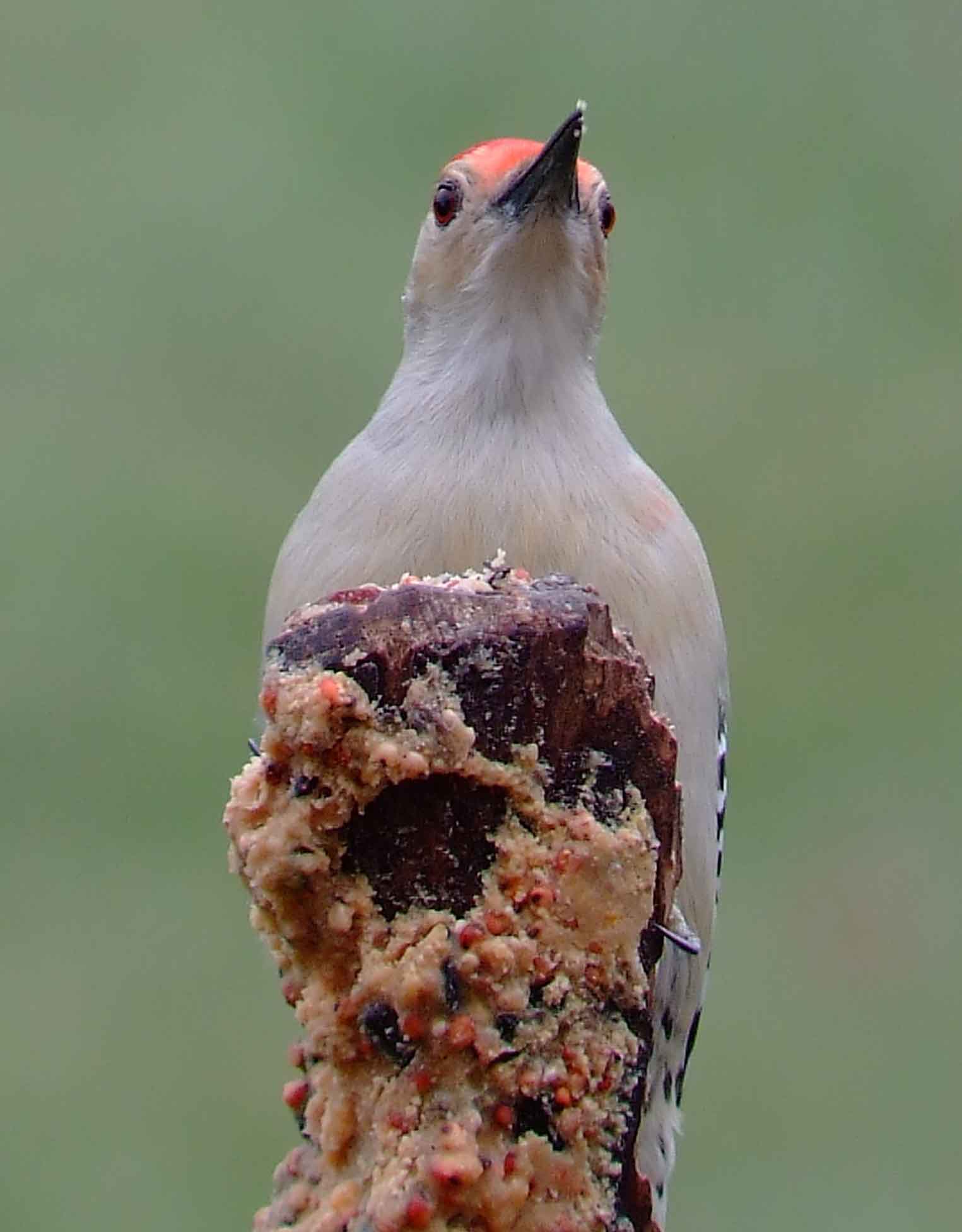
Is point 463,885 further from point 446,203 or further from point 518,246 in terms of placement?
point 446,203

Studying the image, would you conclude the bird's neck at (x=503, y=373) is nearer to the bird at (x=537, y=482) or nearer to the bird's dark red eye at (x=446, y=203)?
the bird at (x=537, y=482)

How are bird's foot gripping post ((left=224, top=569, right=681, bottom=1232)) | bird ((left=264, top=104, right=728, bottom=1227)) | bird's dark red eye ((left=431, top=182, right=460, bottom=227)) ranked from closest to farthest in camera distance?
bird's foot gripping post ((left=224, top=569, right=681, bottom=1232)) → bird ((left=264, top=104, right=728, bottom=1227)) → bird's dark red eye ((left=431, top=182, right=460, bottom=227))

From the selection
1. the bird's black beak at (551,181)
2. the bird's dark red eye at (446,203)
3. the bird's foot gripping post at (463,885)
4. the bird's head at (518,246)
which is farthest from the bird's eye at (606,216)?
the bird's foot gripping post at (463,885)

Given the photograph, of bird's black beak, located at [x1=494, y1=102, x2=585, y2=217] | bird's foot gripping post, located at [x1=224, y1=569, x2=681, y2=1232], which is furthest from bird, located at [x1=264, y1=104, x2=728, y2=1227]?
bird's foot gripping post, located at [x1=224, y1=569, x2=681, y2=1232]

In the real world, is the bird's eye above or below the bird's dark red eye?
above

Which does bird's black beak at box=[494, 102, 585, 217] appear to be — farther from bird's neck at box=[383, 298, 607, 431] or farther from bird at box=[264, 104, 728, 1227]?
bird's neck at box=[383, 298, 607, 431]

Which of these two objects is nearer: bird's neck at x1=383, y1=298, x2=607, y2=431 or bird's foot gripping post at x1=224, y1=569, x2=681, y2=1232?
bird's foot gripping post at x1=224, y1=569, x2=681, y2=1232

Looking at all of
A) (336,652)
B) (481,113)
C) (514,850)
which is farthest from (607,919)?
(481,113)
